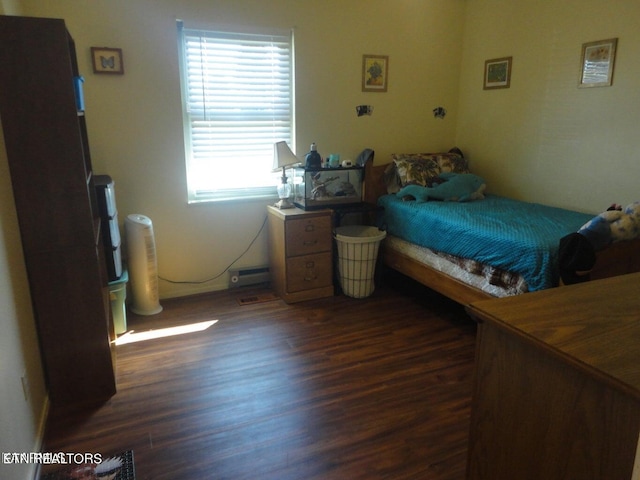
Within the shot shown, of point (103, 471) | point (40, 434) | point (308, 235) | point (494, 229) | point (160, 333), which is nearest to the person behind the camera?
point (103, 471)

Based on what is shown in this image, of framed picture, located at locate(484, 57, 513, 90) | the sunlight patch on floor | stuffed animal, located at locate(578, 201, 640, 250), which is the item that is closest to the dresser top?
stuffed animal, located at locate(578, 201, 640, 250)

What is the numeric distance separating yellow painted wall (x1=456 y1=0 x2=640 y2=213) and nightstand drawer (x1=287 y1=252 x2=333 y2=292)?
70.3 inches

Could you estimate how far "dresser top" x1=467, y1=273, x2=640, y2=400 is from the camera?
933 mm

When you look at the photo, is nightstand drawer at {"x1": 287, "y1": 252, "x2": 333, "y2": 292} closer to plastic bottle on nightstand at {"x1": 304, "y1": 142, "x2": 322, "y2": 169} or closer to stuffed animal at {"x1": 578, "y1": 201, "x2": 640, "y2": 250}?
plastic bottle on nightstand at {"x1": 304, "y1": 142, "x2": 322, "y2": 169}

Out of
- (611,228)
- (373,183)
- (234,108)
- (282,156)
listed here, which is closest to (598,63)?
(611,228)

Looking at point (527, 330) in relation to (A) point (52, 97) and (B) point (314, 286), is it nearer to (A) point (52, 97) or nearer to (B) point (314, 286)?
(A) point (52, 97)

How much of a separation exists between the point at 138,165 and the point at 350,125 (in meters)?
1.77

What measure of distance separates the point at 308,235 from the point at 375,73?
159cm

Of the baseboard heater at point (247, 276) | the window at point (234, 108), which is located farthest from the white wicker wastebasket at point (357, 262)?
the window at point (234, 108)

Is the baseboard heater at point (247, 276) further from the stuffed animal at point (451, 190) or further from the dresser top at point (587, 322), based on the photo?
the dresser top at point (587, 322)

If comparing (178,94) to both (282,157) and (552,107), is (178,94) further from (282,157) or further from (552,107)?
(552,107)

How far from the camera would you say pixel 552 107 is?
3428mm

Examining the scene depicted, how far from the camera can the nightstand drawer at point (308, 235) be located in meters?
3.31

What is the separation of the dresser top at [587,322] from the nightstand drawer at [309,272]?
2209 mm
